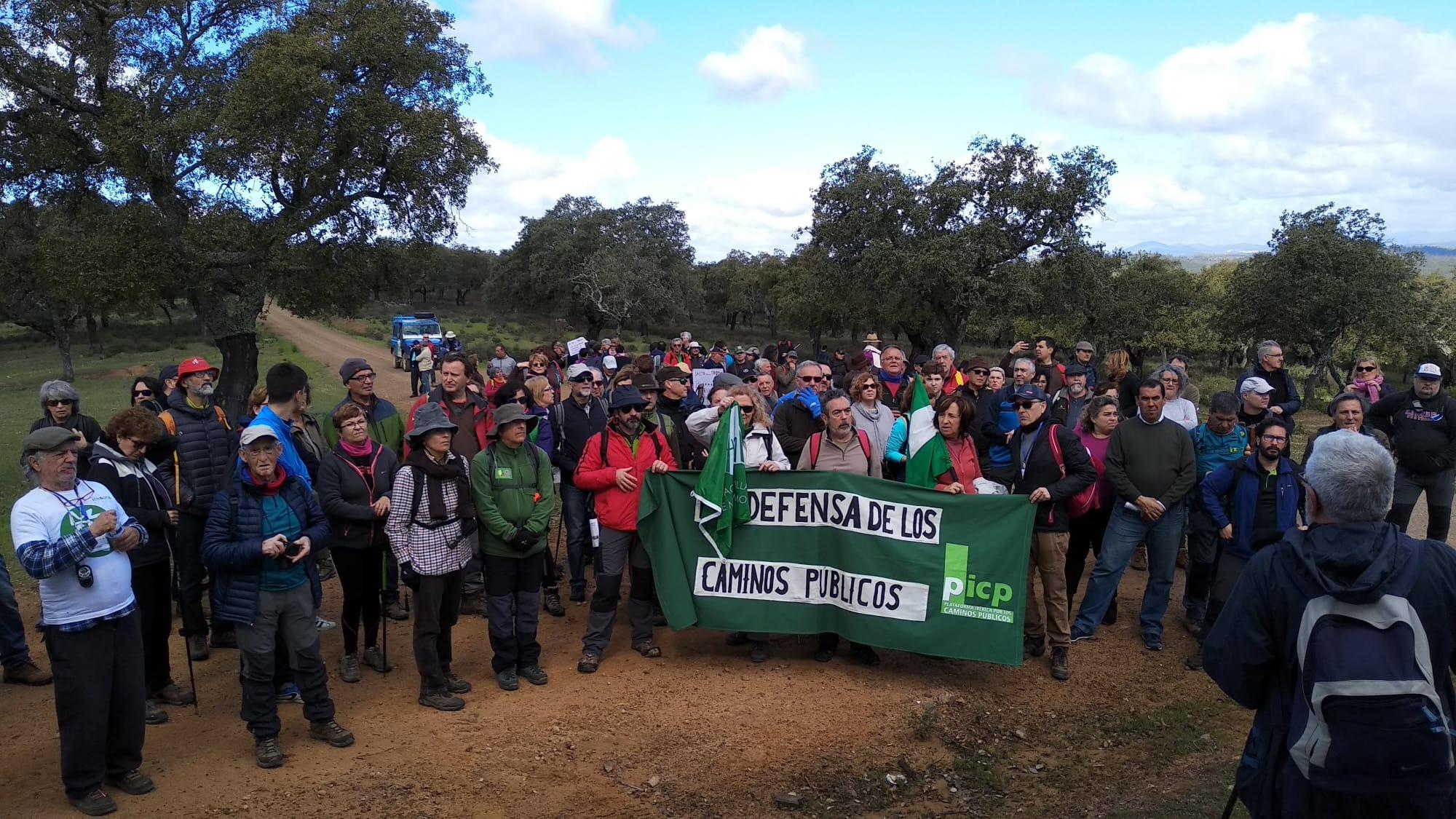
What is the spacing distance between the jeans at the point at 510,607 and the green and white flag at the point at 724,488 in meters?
1.31

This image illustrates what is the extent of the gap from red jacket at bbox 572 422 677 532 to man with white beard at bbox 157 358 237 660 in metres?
2.62

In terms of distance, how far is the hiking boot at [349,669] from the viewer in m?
6.60

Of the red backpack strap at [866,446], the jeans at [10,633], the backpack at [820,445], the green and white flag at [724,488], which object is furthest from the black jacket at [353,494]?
the red backpack strap at [866,446]

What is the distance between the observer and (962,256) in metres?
23.4

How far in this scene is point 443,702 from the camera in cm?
607

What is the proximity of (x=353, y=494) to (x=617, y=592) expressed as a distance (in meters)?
2.07

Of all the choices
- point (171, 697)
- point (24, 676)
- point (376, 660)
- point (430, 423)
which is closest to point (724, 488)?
point (430, 423)

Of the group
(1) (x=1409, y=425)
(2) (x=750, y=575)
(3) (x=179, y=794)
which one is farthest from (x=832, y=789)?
(1) (x=1409, y=425)

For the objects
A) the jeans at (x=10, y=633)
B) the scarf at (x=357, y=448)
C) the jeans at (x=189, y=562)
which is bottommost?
the jeans at (x=10, y=633)

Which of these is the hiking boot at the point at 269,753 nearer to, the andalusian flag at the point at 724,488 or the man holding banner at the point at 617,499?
the man holding banner at the point at 617,499

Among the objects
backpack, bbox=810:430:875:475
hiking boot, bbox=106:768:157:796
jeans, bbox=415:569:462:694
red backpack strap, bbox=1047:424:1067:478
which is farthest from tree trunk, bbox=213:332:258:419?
red backpack strap, bbox=1047:424:1067:478

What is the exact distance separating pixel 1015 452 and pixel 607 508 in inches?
129

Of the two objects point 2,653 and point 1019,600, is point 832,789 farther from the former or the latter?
point 2,653

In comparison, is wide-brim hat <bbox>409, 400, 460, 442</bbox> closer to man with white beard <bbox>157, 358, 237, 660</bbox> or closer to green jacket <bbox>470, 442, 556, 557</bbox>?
green jacket <bbox>470, 442, 556, 557</bbox>
